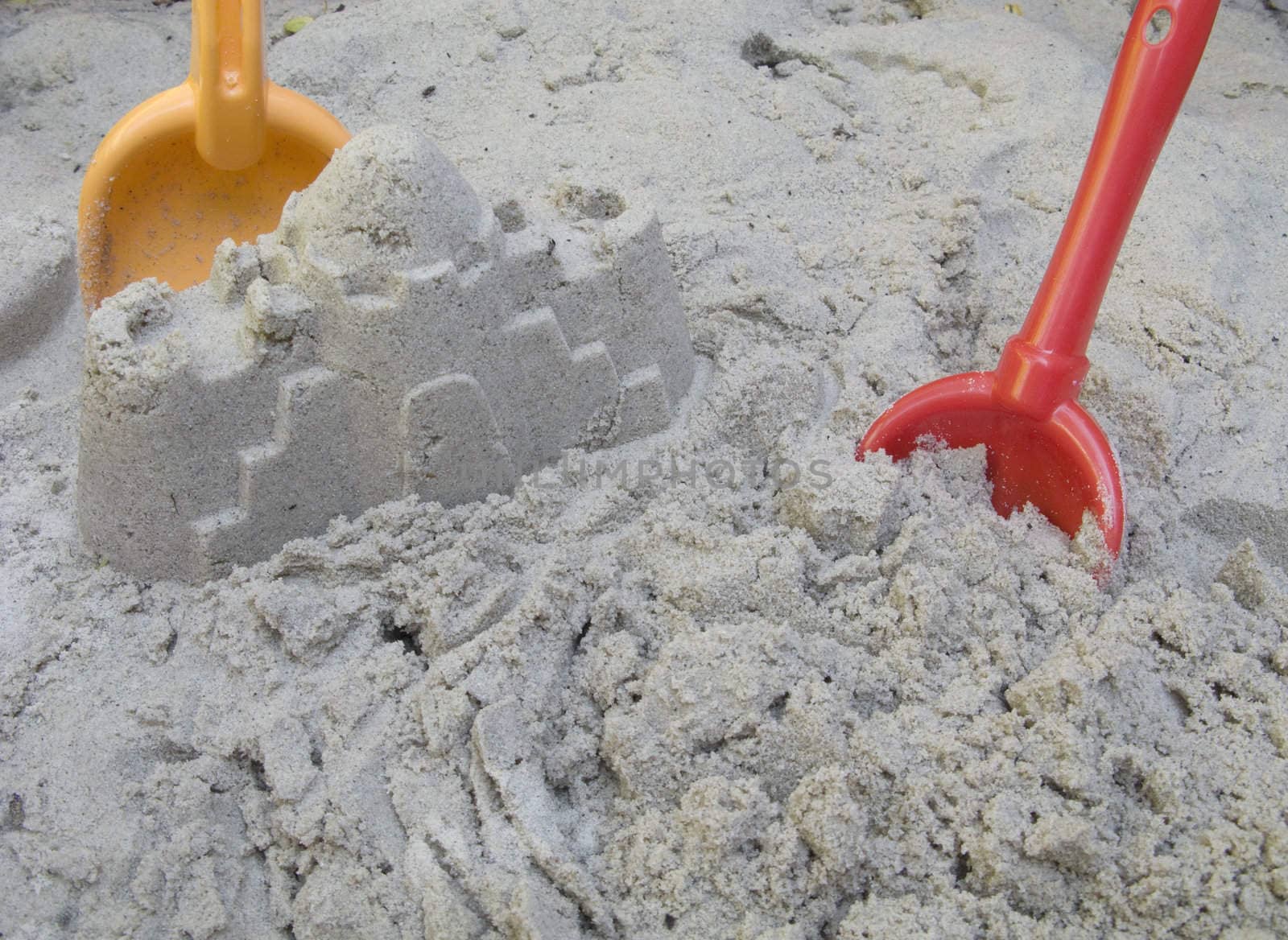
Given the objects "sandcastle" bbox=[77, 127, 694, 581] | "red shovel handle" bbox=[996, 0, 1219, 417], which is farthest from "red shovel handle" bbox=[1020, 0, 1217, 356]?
"sandcastle" bbox=[77, 127, 694, 581]

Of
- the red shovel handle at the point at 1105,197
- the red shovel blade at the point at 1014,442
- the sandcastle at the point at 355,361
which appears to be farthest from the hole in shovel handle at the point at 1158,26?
the sandcastle at the point at 355,361

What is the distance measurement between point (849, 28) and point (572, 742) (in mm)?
1552

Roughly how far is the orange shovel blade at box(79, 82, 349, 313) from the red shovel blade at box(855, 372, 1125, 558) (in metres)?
0.86

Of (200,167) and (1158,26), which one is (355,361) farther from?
(1158,26)

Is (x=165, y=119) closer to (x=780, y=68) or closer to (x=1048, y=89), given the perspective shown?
(x=780, y=68)

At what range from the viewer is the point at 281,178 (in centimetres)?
153

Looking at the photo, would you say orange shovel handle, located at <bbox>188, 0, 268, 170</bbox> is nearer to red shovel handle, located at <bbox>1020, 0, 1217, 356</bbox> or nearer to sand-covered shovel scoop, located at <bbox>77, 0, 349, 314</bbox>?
sand-covered shovel scoop, located at <bbox>77, 0, 349, 314</bbox>

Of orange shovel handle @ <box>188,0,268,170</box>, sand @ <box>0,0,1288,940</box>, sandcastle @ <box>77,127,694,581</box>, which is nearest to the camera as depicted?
sand @ <box>0,0,1288,940</box>

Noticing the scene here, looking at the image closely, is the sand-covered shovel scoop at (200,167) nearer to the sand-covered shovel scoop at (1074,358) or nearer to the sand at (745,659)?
the sand at (745,659)

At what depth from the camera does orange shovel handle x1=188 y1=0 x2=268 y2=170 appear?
136cm

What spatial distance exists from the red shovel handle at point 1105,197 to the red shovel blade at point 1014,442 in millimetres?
27

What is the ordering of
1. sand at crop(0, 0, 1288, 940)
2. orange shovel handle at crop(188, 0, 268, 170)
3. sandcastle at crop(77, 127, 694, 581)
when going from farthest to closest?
orange shovel handle at crop(188, 0, 268, 170), sandcastle at crop(77, 127, 694, 581), sand at crop(0, 0, 1288, 940)

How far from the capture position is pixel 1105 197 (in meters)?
1.11

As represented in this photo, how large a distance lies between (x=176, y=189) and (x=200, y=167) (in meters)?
0.05
